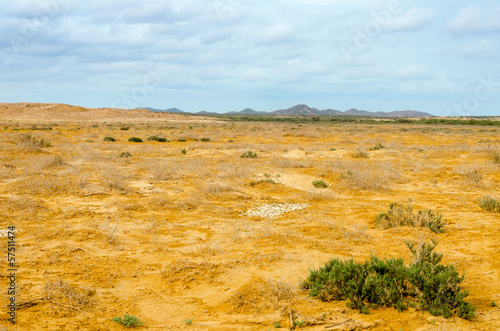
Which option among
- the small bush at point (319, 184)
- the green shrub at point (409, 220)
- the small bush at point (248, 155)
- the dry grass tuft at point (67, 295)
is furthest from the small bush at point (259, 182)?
the dry grass tuft at point (67, 295)

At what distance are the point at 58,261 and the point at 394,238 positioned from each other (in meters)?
5.69

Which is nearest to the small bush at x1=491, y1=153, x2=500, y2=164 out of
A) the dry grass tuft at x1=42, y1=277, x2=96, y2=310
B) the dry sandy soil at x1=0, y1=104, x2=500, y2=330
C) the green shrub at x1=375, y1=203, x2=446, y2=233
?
the dry sandy soil at x1=0, y1=104, x2=500, y2=330

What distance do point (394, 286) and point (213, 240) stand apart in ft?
11.2

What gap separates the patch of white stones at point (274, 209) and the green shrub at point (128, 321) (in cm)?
476

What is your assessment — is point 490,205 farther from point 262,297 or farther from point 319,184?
point 262,297

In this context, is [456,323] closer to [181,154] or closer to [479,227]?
[479,227]

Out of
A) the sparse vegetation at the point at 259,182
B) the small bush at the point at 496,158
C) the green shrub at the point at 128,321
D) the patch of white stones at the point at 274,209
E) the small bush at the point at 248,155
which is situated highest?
the small bush at the point at 496,158

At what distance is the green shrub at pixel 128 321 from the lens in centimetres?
400

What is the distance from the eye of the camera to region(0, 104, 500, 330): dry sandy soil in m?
4.22

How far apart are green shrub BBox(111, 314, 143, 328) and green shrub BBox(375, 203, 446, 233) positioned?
5.24 meters

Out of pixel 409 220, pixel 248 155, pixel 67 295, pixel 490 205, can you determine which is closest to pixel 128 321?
pixel 67 295

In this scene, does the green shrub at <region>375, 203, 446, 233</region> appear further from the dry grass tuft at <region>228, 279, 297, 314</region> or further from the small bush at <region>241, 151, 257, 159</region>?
the small bush at <region>241, 151, 257, 159</region>

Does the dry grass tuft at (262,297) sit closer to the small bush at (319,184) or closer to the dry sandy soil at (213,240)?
the dry sandy soil at (213,240)

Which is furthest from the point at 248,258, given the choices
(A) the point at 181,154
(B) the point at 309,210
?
(A) the point at 181,154
